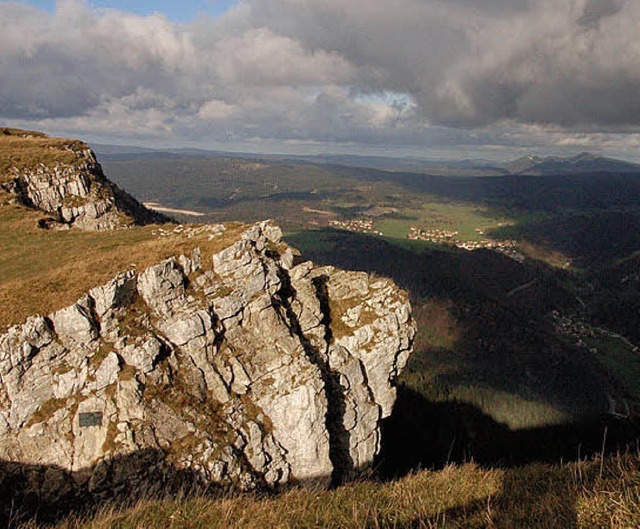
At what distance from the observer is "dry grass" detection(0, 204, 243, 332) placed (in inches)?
943

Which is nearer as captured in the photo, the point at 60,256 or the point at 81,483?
the point at 81,483

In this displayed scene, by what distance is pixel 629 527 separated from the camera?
6598 millimetres

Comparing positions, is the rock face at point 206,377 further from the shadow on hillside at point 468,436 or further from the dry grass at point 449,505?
the shadow on hillside at point 468,436

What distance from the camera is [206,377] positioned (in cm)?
2647

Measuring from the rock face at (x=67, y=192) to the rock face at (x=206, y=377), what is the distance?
26.5 metres

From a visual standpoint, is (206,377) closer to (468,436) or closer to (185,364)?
(185,364)

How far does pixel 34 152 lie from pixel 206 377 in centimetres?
4519

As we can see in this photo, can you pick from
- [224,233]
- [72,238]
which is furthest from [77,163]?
[224,233]

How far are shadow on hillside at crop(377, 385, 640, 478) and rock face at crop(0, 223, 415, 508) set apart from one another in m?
40.6

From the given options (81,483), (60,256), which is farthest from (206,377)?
(60,256)

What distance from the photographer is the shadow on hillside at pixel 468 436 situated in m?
76.4

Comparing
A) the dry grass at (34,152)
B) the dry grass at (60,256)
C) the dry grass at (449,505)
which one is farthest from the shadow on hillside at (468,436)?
the dry grass at (34,152)

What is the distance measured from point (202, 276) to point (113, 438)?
1158 centimetres

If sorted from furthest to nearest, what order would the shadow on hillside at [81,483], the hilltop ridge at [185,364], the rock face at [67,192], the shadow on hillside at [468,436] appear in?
the shadow on hillside at [468,436] → the rock face at [67,192] → the hilltop ridge at [185,364] → the shadow on hillside at [81,483]
